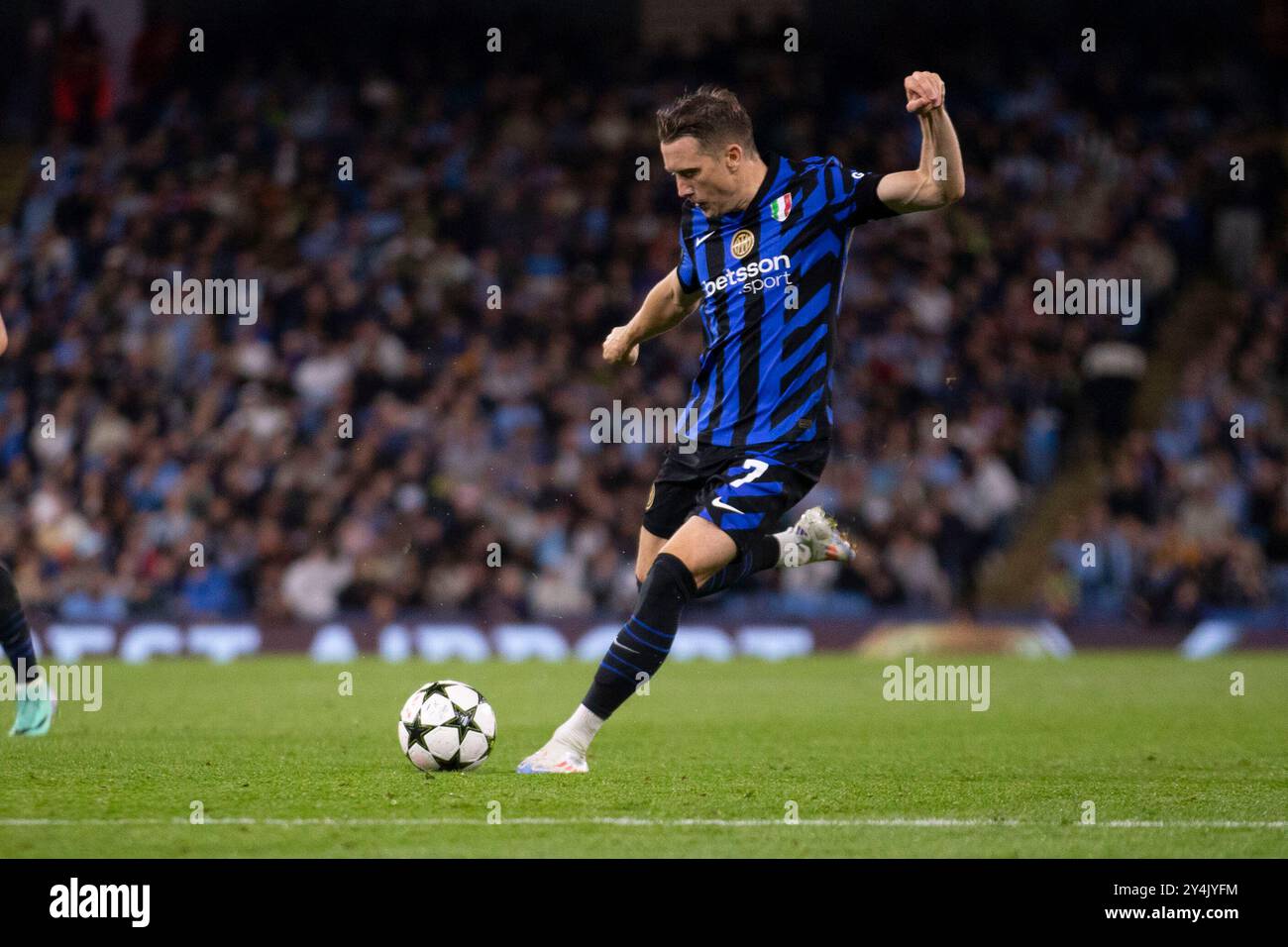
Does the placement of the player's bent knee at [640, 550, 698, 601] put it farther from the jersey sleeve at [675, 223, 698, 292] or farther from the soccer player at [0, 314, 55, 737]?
the soccer player at [0, 314, 55, 737]

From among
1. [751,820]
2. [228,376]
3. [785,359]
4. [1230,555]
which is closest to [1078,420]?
[1230,555]

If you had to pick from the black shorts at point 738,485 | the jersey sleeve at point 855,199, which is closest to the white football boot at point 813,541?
the black shorts at point 738,485

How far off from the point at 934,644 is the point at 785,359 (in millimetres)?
9428

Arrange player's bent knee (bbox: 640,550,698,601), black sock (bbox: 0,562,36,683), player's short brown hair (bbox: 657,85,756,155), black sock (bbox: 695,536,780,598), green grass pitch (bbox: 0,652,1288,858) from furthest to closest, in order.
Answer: black sock (bbox: 0,562,36,683) < black sock (bbox: 695,536,780,598) < player's short brown hair (bbox: 657,85,756,155) < player's bent knee (bbox: 640,550,698,601) < green grass pitch (bbox: 0,652,1288,858)

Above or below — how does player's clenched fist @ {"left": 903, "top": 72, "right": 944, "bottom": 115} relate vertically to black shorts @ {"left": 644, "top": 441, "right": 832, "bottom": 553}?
above

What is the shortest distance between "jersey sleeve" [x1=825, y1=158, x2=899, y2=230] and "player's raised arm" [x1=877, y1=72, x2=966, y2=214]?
51 mm

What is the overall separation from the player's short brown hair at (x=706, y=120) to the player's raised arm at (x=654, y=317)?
69cm

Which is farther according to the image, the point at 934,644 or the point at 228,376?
the point at 228,376

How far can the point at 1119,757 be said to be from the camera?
7.96 metres

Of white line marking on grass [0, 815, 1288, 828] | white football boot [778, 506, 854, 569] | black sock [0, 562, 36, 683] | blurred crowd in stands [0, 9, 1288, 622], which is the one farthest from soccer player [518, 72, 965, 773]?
blurred crowd in stands [0, 9, 1288, 622]

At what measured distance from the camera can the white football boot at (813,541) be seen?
7.39m

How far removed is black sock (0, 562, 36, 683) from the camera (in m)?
7.97

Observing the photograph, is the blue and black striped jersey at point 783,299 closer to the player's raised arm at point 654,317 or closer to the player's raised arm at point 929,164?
the player's raised arm at point 929,164
